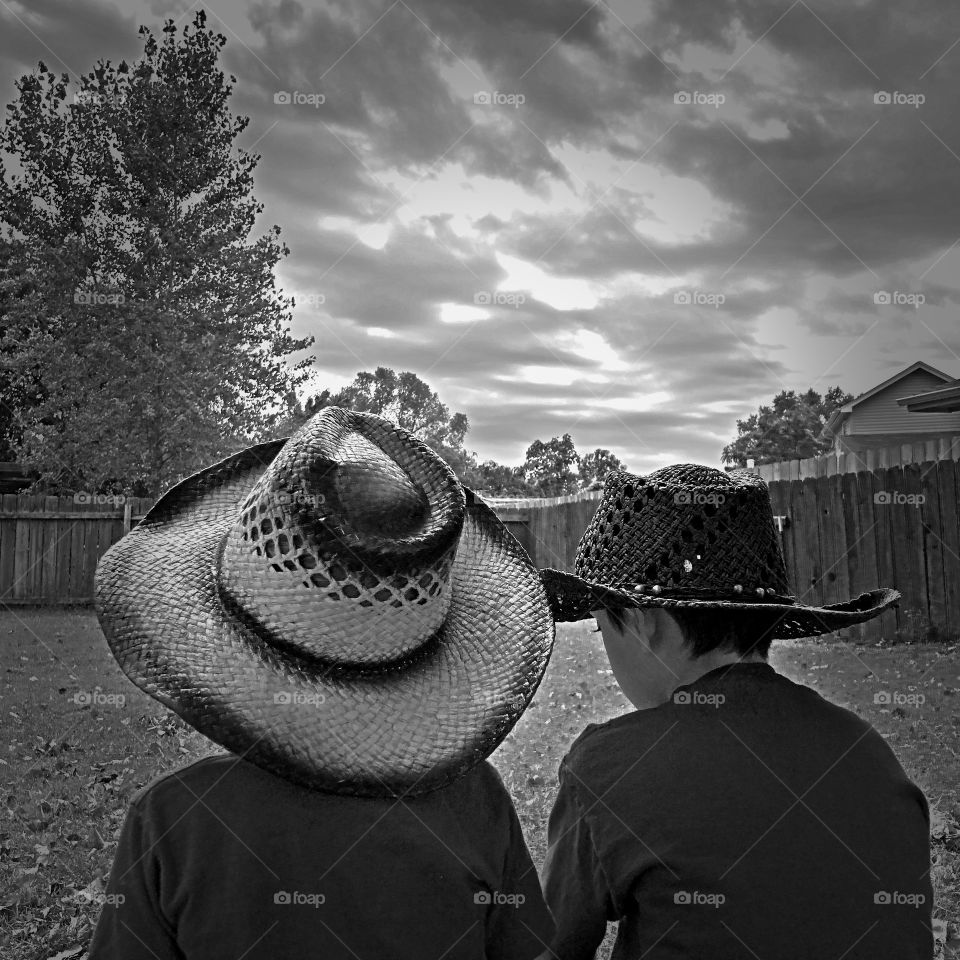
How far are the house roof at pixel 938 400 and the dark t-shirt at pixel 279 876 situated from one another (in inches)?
604

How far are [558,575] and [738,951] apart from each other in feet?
2.81

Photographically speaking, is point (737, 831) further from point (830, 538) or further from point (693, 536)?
point (830, 538)

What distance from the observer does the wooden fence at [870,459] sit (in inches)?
344

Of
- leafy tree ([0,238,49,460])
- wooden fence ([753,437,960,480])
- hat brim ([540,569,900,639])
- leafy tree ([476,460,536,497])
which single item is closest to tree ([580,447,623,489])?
leafy tree ([476,460,536,497])

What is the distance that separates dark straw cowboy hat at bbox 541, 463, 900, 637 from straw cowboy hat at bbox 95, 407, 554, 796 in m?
0.40

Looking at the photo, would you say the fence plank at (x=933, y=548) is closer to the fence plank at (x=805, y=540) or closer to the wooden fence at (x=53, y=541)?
the fence plank at (x=805, y=540)

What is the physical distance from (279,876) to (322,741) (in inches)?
8.5

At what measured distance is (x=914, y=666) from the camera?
26.2ft

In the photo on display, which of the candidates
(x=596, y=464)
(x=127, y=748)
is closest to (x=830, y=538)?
(x=127, y=748)

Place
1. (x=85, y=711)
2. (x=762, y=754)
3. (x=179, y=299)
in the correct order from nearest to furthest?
(x=762, y=754)
(x=85, y=711)
(x=179, y=299)

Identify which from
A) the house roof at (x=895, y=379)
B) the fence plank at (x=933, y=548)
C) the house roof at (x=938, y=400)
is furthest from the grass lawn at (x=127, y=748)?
the house roof at (x=895, y=379)

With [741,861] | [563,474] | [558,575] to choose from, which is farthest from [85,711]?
[563,474]

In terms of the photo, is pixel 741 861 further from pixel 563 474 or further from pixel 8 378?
pixel 563 474

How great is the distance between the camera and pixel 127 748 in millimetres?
6371
